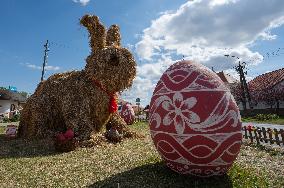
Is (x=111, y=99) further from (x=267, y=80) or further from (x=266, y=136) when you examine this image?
(x=267, y=80)

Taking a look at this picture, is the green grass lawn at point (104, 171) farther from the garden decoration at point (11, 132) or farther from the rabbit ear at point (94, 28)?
the rabbit ear at point (94, 28)

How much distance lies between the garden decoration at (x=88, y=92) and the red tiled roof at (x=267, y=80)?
130ft

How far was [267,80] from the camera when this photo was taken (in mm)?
52094

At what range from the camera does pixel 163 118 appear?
23.5 ft

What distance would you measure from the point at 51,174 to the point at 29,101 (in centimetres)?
762

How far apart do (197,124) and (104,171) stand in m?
2.87

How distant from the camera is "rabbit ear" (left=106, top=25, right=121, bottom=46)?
14.2m

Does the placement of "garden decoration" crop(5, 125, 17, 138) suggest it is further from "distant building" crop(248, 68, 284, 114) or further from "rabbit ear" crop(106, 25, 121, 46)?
"distant building" crop(248, 68, 284, 114)

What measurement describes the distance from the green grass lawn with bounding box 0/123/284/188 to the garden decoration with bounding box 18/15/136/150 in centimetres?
137

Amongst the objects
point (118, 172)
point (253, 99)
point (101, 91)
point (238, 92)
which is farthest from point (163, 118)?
point (238, 92)

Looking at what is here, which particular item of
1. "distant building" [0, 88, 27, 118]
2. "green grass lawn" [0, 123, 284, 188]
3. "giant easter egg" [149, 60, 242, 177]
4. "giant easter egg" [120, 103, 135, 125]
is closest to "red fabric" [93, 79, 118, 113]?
"green grass lawn" [0, 123, 284, 188]

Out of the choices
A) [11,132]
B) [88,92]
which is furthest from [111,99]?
[11,132]

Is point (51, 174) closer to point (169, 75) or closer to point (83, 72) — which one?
point (169, 75)

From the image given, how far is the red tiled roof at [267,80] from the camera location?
48719 mm
